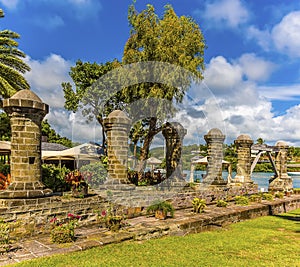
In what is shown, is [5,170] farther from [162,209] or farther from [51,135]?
[51,135]

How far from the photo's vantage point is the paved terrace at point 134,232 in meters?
5.92

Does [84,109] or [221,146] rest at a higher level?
[84,109]

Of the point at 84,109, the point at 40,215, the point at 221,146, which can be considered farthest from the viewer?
the point at 84,109

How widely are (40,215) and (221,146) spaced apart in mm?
10303

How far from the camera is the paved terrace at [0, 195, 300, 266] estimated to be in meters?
5.92

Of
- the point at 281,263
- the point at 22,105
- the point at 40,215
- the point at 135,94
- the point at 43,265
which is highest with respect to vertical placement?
the point at 135,94

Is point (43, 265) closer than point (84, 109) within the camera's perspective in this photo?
Yes

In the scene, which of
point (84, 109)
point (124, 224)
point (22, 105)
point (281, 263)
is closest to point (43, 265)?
point (124, 224)

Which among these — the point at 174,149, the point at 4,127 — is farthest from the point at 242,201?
the point at 4,127

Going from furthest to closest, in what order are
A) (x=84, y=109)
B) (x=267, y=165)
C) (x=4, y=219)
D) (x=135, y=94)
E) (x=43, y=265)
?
(x=267, y=165) → (x=84, y=109) → (x=135, y=94) → (x=4, y=219) → (x=43, y=265)

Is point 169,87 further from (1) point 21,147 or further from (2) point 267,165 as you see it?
(2) point 267,165

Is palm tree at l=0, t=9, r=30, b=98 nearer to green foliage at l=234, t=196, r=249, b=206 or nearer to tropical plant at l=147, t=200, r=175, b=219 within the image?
tropical plant at l=147, t=200, r=175, b=219

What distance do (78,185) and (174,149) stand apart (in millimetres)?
6126

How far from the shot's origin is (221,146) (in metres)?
15.3
